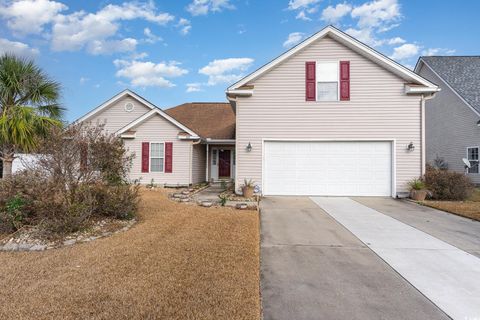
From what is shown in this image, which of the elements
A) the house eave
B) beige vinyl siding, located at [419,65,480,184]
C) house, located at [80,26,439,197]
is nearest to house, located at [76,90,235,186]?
house, located at [80,26,439,197]

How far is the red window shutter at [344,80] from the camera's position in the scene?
11.1m

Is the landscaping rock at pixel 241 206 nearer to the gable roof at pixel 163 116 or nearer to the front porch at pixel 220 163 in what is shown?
the gable roof at pixel 163 116

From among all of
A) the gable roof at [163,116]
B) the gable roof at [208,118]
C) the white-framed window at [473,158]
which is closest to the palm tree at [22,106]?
the gable roof at [163,116]

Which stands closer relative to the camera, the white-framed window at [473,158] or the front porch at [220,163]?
the white-framed window at [473,158]

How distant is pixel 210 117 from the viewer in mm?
19375

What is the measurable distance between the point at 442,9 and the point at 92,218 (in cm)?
1518

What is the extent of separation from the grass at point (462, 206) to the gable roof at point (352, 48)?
435 centimetres

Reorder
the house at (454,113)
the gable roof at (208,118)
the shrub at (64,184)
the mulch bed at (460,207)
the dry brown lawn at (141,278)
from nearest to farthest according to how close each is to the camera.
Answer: the dry brown lawn at (141,278)
the shrub at (64,184)
the mulch bed at (460,207)
the house at (454,113)
the gable roof at (208,118)

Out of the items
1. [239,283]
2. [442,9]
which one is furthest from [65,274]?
[442,9]

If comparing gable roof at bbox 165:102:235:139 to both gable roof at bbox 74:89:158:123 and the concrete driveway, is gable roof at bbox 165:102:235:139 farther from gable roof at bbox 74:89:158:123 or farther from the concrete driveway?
the concrete driveway

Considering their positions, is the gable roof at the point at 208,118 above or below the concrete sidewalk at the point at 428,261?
above

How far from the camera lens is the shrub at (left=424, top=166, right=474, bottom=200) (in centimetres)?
1014

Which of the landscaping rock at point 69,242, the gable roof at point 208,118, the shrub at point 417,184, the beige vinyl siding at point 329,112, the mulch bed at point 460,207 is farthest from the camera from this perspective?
the gable roof at point 208,118

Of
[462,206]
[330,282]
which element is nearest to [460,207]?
[462,206]
